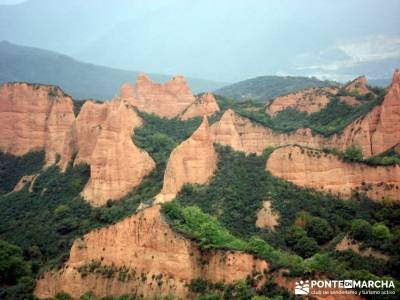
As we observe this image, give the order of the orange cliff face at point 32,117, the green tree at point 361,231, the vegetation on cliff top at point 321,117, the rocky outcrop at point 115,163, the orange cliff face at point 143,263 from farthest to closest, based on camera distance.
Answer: the orange cliff face at point 32,117, the vegetation on cliff top at point 321,117, the rocky outcrop at point 115,163, the green tree at point 361,231, the orange cliff face at point 143,263

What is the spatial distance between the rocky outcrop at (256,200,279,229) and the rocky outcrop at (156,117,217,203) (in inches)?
204

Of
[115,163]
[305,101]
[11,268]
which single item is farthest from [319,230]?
[305,101]

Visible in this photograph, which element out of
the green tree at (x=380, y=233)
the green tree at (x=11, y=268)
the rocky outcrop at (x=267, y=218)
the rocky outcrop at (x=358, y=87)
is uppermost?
the rocky outcrop at (x=358, y=87)

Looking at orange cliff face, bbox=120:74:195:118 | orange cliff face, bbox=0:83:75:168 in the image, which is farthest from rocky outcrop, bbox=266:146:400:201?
orange cliff face, bbox=120:74:195:118

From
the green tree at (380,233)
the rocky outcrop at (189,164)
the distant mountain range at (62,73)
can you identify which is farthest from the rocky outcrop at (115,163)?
the distant mountain range at (62,73)

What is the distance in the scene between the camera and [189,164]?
137ft

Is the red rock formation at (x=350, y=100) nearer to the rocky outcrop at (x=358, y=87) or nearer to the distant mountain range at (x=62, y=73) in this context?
the rocky outcrop at (x=358, y=87)

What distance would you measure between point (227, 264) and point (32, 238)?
17.4m

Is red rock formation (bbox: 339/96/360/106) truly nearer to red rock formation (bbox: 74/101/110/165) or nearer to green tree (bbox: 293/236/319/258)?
red rock formation (bbox: 74/101/110/165)

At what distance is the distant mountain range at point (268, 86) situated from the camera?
328 feet

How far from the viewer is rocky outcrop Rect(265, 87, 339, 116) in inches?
2399

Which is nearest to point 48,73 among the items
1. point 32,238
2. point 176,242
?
point 32,238

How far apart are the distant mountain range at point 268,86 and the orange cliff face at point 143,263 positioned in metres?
65.6

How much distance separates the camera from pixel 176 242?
1195 inches
